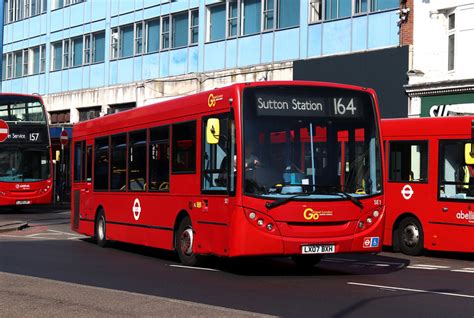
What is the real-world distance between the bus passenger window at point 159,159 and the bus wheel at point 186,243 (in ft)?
3.06

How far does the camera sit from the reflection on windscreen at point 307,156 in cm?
1221

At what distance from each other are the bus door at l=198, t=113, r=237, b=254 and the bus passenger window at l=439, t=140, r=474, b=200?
5776 mm

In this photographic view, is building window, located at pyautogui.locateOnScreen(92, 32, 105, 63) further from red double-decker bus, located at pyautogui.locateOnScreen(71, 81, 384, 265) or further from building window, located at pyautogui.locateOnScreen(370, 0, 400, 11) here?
red double-decker bus, located at pyautogui.locateOnScreen(71, 81, 384, 265)

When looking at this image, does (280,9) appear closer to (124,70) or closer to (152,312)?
(124,70)

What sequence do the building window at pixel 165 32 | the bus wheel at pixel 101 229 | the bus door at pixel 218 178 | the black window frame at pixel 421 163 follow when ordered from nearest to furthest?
the bus door at pixel 218 178 → the black window frame at pixel 421 163 → the bus wheel at pixel 101 229 → the building window at pixel 165 32

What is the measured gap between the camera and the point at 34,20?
50969 millimetres

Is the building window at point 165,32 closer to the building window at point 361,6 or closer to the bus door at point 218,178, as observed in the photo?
the building window at point 361,6

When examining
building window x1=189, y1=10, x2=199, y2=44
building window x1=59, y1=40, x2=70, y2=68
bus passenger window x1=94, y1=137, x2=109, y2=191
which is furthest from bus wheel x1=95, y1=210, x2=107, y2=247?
building window x1=59, y1=40, x2=70, y2=68

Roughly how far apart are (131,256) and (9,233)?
7.94 metres

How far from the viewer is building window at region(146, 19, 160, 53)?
131 ft

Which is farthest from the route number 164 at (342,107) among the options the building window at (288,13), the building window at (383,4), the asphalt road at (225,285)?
the building window at (288,13)

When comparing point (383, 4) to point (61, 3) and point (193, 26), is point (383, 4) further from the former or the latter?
point (61, 3)

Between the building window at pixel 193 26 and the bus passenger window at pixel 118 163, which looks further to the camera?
the building window at pixel 193 26

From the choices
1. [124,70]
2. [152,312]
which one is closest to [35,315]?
[152,312]
